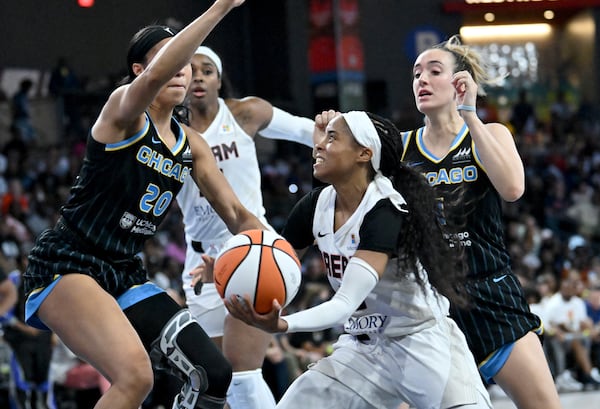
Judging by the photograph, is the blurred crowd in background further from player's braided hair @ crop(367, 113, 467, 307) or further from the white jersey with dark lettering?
the white jersey with dark lettering

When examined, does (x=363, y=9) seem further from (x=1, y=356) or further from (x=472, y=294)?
(x=472, y=294)

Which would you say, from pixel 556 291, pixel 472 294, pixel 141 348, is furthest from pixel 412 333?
pixel 556 291

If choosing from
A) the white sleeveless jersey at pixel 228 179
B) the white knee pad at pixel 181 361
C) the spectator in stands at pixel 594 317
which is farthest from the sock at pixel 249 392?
the spectator in stands at pixel 594 317

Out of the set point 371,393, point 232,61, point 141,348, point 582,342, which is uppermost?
point 232,61

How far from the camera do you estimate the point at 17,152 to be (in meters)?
13.5

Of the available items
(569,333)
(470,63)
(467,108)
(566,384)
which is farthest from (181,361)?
(569,333)

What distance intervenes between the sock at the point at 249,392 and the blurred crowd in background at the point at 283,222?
1.76 meters

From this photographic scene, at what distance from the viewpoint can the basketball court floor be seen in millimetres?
9289

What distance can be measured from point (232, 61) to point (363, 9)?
151 inches

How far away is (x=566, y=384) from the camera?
1128cm

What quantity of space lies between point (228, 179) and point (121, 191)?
5.01 feet

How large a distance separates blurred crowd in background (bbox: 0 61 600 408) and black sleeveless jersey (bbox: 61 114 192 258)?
205 cm

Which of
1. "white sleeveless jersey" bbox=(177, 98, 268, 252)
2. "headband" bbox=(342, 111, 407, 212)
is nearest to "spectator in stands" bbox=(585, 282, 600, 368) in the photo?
"white sleeveless jersey" bbox=(177, 98, 268, 252)

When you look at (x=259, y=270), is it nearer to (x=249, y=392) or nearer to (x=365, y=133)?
(x=365, y=133)
